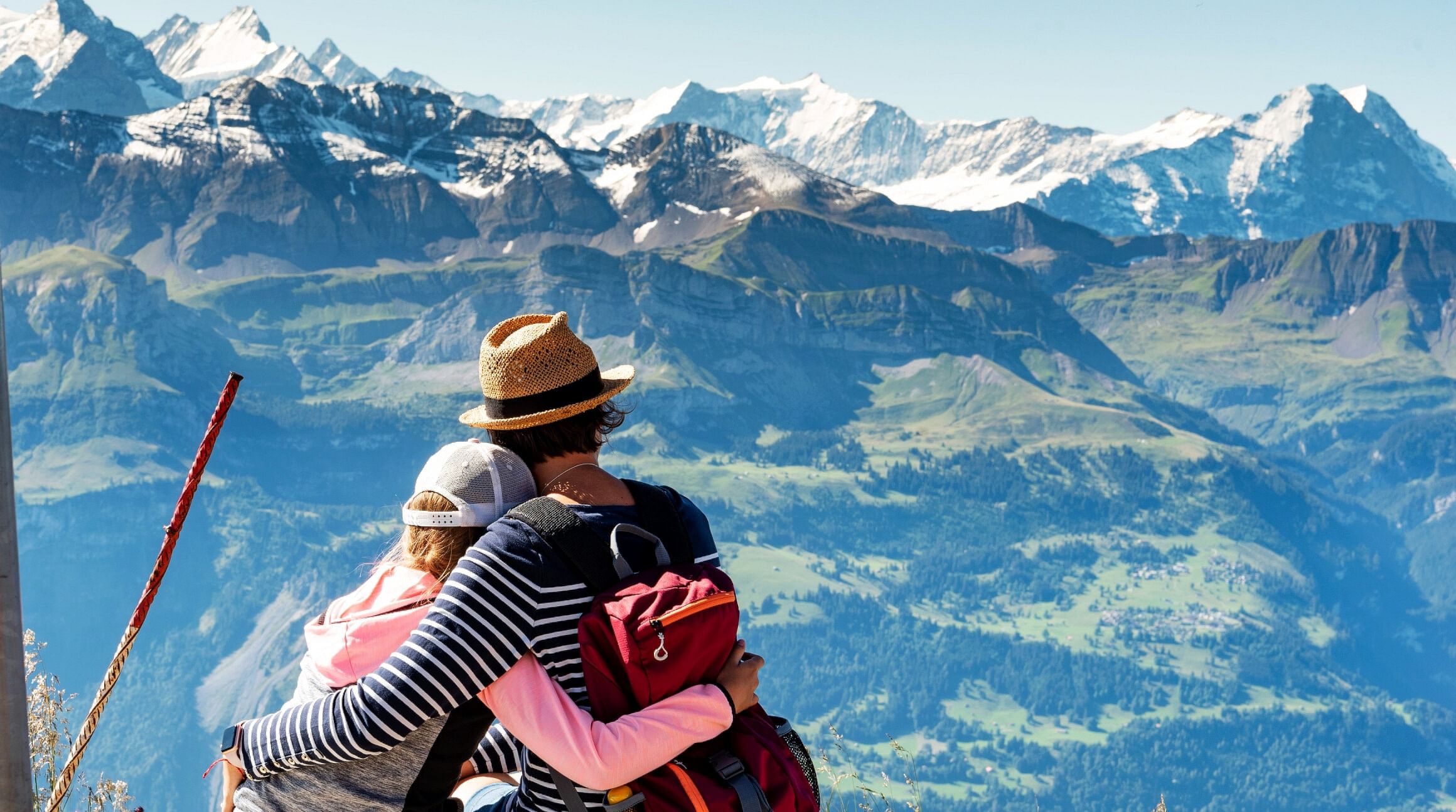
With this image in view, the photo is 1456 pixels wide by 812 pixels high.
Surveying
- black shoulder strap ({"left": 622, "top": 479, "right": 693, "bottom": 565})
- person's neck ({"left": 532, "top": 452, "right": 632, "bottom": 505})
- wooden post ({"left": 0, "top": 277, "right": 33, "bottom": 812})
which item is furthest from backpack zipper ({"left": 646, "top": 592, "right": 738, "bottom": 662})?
wooden post ({"left": 0, "top": 277, "right": 33, "bottom": 812})

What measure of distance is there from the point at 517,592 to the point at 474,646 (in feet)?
0.68

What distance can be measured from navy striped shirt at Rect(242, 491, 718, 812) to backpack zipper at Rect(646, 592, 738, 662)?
26cm

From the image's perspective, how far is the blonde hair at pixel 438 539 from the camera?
4293 mm

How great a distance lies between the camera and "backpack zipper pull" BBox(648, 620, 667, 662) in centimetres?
391

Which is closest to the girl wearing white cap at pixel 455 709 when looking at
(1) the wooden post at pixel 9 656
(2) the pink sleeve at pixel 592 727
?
(2) the pink sleeve at pixel 592 727

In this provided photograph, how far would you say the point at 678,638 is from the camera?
3.98m

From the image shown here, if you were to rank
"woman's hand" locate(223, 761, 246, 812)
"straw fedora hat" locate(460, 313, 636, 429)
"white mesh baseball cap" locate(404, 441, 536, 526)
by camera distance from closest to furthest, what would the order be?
"white mesh baseball cap" locate(404, 441, 536, 526) → "straw fedora hat" locate(460, 313, 636, 429) → "woman's hand" locate(223, 761, 246, 812)

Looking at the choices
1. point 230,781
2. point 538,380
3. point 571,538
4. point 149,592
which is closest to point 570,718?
point 571,538

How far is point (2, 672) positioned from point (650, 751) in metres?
1.85

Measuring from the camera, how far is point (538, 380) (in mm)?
4453

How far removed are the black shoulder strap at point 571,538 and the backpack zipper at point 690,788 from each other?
65 centimetres

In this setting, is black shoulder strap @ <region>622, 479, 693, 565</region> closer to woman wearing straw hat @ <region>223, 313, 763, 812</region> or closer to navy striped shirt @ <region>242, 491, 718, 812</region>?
woman wearing straw hat @ <region>223, 313, 763, 812</region>

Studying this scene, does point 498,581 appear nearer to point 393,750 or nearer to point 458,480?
point 458,480

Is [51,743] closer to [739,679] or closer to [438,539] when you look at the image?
[438,539]
